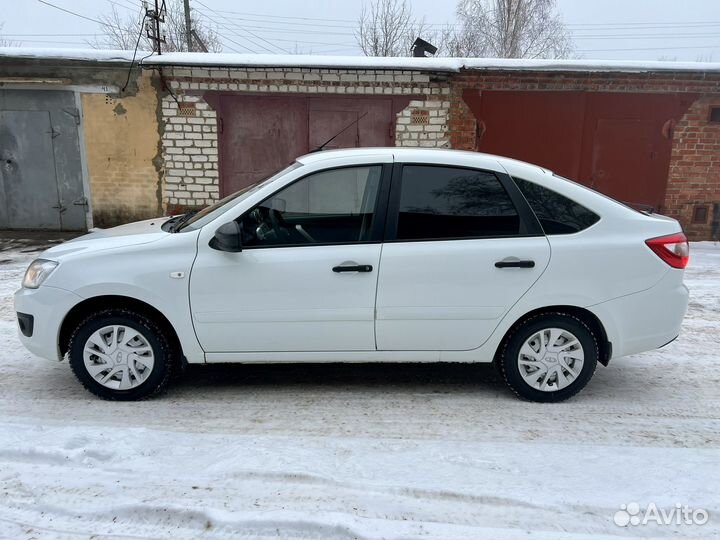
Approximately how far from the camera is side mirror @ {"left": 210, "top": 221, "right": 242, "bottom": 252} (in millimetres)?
3320

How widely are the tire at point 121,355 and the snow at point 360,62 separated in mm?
6451

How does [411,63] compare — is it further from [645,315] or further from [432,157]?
[645,315]

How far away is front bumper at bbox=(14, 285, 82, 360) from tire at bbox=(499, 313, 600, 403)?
2889 mm

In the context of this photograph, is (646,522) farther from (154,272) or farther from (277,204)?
(154,272)

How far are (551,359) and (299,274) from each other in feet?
5.85

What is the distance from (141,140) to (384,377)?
746 centimetres

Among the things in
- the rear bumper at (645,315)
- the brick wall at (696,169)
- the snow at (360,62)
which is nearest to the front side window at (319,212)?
the rear bumper at (645,315)

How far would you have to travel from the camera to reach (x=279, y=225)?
11.5 ft

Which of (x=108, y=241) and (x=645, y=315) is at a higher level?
(x=108, y=241)

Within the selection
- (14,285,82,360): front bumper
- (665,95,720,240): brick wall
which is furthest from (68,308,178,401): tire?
(665,95,720,240): brick wall

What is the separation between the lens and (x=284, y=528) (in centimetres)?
241

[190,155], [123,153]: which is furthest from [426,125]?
[123,153]

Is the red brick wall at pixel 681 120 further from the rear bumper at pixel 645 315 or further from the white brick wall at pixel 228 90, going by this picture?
the rear bumper at pixel 645 315

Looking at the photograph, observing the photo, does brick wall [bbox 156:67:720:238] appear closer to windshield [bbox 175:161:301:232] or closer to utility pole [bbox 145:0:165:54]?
utility pole [bbox 145:0:165:54]
